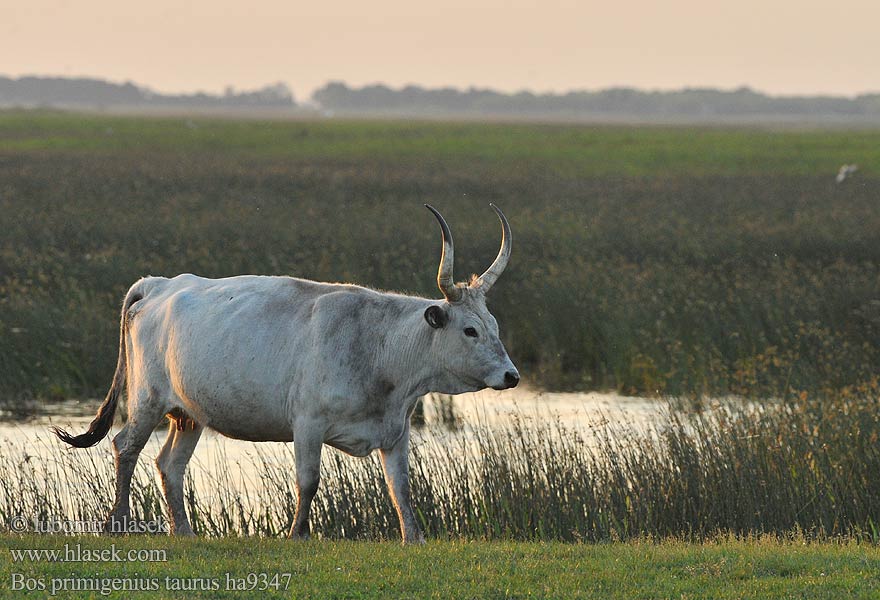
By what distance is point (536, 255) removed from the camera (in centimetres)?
2402

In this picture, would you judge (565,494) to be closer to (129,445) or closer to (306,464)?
(306,464)

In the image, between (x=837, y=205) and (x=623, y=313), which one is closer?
(x=623, y=313)

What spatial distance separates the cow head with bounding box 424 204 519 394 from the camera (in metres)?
8.77

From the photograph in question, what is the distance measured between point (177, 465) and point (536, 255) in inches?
586

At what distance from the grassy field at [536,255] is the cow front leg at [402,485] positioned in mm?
6167

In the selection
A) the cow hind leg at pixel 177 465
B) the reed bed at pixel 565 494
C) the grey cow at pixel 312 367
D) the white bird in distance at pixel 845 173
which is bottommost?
the white bird in distance at pixel 845 173

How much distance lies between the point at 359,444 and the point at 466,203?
2653 cm

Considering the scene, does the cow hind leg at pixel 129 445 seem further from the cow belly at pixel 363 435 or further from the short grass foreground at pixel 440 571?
the cow belly at pixel 363 435

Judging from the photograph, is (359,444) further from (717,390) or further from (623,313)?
(623,313)

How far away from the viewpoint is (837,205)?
3200 centimetres

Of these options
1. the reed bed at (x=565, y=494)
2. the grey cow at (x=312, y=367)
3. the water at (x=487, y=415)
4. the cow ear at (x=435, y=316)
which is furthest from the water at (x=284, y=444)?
the cow ear at (x=435, y=316)

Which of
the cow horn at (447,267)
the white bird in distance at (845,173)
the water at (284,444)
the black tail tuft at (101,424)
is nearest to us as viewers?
the cow horn at (447,267)

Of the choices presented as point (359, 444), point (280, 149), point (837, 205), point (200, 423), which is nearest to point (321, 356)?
point (359, 444)

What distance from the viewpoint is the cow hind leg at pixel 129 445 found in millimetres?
9586
